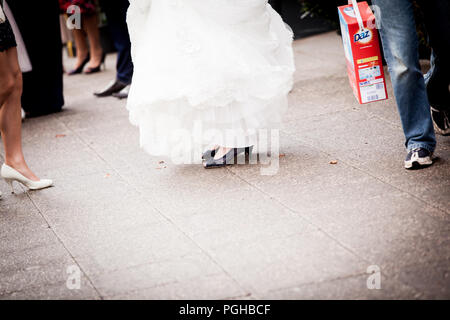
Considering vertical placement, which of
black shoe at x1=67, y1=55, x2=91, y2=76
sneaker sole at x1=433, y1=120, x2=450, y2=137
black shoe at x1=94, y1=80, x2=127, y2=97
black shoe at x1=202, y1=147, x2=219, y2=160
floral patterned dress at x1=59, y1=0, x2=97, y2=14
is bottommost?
black shoe at x1=67, y1=55, x2=91, y2=76

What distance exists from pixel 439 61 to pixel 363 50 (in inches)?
22.1

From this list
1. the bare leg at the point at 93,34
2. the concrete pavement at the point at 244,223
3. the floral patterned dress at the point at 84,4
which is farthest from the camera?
the bare leg at the point at 93,34

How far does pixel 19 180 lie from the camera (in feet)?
15.1

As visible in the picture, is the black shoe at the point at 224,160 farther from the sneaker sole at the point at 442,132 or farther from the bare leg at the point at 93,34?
the bare leg at the point at 93,34

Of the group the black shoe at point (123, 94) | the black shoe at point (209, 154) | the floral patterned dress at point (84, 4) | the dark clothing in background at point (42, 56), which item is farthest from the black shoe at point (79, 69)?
the black shoe at point (209, 154)

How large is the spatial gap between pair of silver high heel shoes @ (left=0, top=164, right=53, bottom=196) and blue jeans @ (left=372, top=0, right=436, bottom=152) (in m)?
2.58

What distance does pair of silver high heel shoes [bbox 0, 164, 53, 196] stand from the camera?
455 cm

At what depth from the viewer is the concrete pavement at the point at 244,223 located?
9.60ft

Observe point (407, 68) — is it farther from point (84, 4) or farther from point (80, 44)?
point (80, 44)

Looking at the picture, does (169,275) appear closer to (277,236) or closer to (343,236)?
(277,236)

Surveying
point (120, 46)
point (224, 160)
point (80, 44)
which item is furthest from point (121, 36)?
Answer: point (224, 160)

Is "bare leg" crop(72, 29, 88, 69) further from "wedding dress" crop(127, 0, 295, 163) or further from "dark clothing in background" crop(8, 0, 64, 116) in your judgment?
"wedding dress" crop(127, 0, 295, 163)

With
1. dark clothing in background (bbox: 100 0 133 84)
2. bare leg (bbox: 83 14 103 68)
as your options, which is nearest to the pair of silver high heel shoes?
dark clothing in background (bbox: 100 0 133 84)
